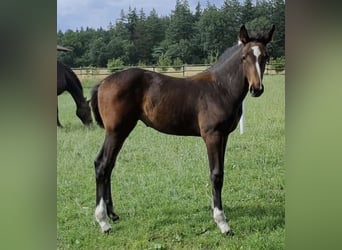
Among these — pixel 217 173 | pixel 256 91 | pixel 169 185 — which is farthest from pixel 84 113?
pixel 256 91

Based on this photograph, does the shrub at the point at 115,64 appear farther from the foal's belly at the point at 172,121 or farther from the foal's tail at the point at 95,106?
the foal's belly at the point at 172,121

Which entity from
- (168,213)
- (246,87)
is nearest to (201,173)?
(168,213)

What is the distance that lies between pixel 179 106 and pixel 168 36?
0.31 metres

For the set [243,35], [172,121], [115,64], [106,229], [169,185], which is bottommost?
[106,229]

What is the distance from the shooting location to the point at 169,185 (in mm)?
2076

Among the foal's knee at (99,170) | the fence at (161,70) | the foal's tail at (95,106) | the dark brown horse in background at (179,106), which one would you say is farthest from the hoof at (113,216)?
the fence at (161,70)

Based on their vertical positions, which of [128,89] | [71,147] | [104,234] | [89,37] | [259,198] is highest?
[89,37]

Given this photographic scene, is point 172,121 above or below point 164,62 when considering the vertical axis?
below

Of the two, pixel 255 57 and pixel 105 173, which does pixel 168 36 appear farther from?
pixel 105 173

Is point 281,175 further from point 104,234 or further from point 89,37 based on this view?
point 89,37

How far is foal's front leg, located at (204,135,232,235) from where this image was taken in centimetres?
201

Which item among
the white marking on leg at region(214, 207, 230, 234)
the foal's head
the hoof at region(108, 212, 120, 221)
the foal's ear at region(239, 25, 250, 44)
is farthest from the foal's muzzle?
the hoof at region(108, 212, 120, 221)
